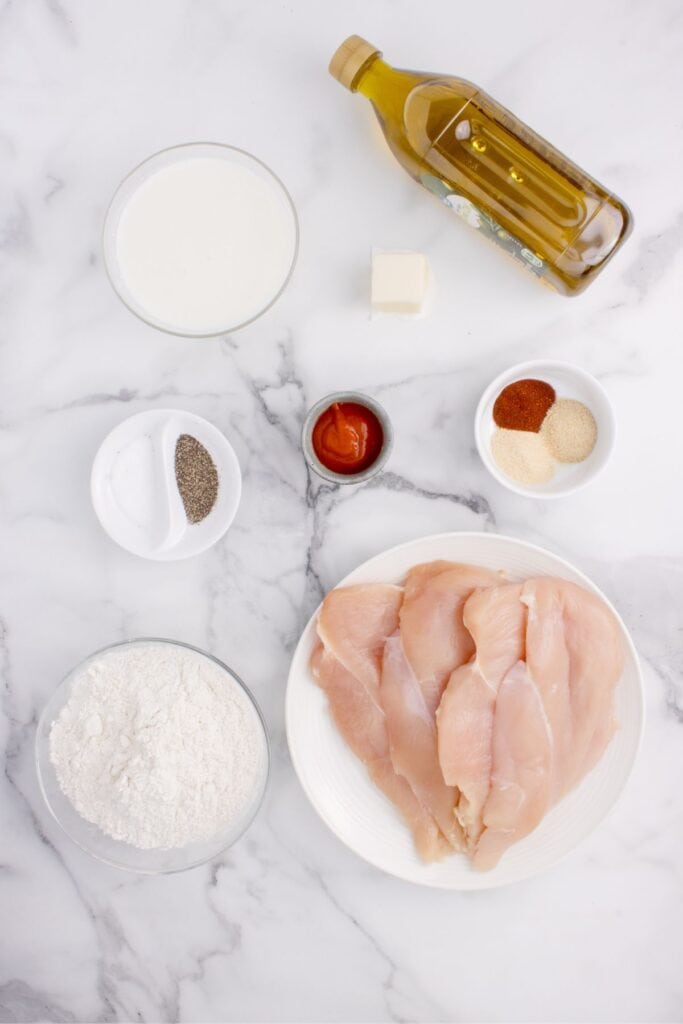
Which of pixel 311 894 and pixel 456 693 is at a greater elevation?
pixel 456 693

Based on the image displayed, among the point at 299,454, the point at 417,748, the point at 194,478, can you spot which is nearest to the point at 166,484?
the point at 194,478

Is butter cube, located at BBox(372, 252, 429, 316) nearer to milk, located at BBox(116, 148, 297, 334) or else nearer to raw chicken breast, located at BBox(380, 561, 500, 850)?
milk, located at BBox(116, 148, 297, 334)

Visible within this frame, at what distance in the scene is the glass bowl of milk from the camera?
1.44 m

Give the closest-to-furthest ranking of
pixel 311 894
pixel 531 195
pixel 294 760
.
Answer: pixel 531 195 < pixel 294 760 < pixel 311 894

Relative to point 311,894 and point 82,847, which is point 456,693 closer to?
point 311,894

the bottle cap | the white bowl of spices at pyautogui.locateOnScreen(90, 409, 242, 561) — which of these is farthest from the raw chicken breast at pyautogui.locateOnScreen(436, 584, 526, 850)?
the bottle cap

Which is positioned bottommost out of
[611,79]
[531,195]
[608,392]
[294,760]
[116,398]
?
[294,760]

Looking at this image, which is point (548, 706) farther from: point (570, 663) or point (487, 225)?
point (487, 225)

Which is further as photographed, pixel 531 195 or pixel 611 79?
pixel 611 79

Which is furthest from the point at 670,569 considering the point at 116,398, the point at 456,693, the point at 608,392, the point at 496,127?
the point at 116,398

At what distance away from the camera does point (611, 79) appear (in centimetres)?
151

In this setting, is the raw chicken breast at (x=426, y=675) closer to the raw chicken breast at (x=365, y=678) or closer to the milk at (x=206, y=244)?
the raw chicken breast at (x=365, y=678)

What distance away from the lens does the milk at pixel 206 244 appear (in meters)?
1.44

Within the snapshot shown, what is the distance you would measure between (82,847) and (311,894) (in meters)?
0.43
